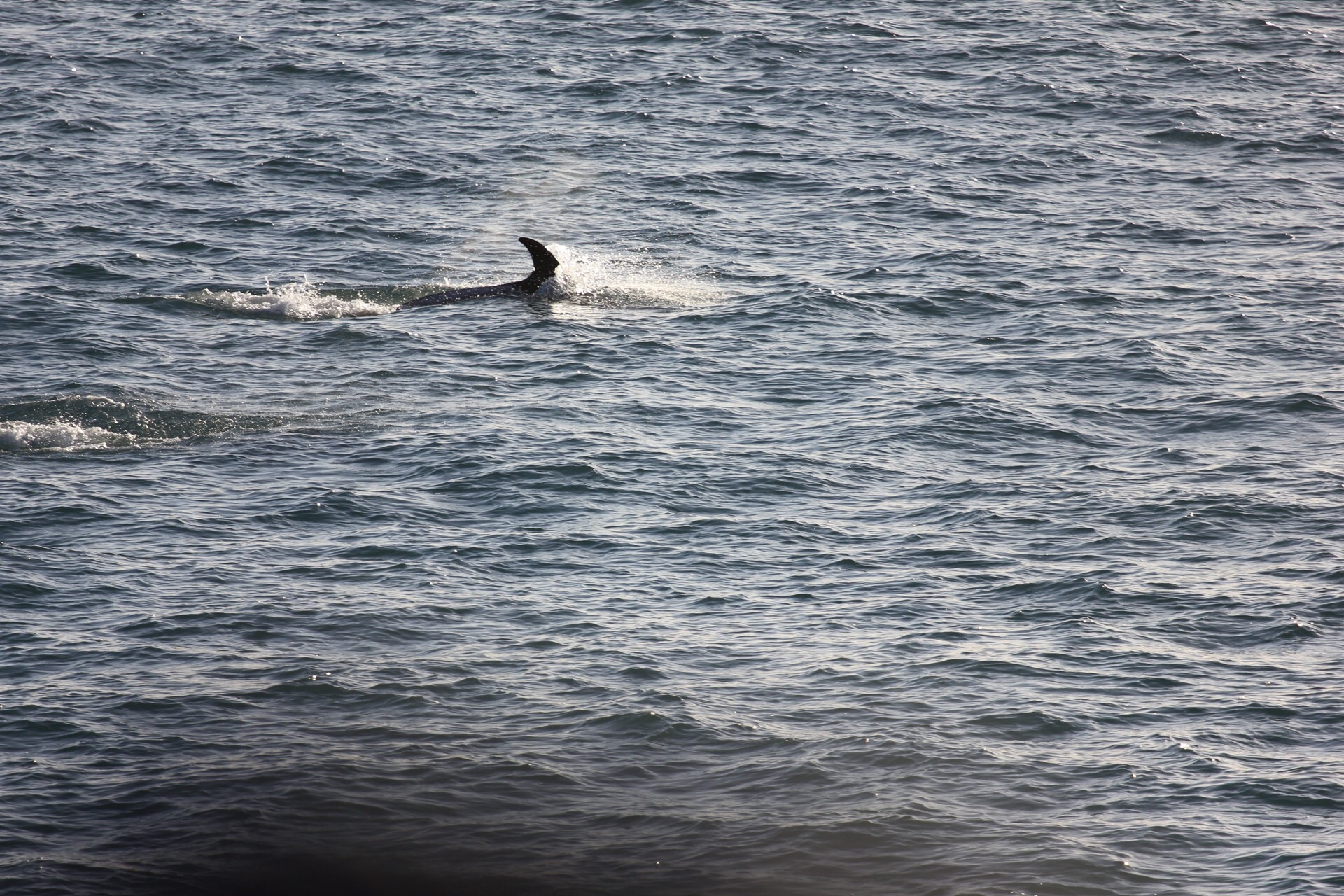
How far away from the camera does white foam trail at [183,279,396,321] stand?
3231 cm

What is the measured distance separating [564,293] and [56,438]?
13.0m

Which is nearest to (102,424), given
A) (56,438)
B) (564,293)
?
(56,438)

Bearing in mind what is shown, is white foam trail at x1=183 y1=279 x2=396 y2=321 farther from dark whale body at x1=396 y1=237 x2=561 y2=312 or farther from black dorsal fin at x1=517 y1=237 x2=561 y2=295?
black dorsal fin at x1=517 y1=237 x2=561 y2=295

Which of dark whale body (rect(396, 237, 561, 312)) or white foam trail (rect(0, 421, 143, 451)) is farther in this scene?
dark whale body (rect(396, 237, 561, 312))

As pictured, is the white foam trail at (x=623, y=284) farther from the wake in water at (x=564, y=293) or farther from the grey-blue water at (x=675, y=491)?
the grey-blue water at (x=675, y=491)

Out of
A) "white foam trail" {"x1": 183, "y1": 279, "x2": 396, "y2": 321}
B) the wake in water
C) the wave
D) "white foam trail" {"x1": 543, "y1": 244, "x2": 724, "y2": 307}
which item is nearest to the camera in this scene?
the wave

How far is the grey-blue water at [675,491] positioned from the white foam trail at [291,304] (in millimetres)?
158

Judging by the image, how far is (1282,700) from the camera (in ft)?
60.4

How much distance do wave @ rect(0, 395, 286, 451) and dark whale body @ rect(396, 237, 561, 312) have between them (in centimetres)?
738

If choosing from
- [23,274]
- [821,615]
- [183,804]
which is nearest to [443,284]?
[23,274]

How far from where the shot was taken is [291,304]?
32500 millimetres

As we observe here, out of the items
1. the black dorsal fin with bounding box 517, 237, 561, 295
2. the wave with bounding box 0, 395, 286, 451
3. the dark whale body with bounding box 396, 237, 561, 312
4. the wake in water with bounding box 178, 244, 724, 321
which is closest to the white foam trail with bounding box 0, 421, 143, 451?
the wave with bounding box 0, 395, 286, 451

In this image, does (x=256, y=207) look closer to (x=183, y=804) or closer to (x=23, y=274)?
(x=23, y=274)

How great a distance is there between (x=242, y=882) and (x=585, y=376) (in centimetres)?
1633
